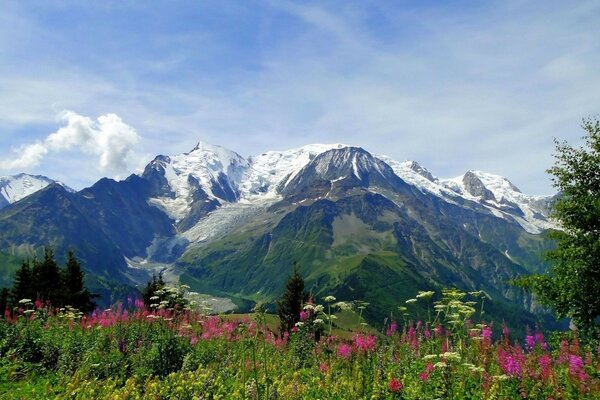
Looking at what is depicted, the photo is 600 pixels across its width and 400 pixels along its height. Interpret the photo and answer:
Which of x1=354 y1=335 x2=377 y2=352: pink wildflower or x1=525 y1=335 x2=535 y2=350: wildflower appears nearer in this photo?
x1=525 y1=335 x2=535 y2=350: wildflower

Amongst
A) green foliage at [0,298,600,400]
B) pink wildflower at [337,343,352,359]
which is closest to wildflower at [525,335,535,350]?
green foliage at [0,298,600,400]

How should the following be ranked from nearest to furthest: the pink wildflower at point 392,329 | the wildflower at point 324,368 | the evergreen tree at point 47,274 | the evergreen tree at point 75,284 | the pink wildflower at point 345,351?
the wildflower at point 324,368 → the pink wildflower at point 345,351 → the pink wildflower at point 392,329 → the evergreen tree at point 47,274 → the evergreen tree at point 75,284

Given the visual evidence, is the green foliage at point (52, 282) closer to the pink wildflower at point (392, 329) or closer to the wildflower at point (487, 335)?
the pink wildflower at point (392, 329)

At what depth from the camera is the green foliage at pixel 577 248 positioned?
23656mm

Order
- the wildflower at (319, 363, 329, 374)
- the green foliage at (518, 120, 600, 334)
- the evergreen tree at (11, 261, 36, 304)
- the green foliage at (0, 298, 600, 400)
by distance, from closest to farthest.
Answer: the green foliage at (0, 298, 600, 400)
the wildflower at (319, 363, 329, 374)
the green foliage at (518, 120, 600, 334)
the evergreen tree at (11, 261, 36, 304)

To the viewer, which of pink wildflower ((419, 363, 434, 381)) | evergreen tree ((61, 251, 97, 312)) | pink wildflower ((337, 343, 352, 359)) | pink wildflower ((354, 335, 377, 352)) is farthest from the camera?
evergreen tree ((61, 251, 97, 312))

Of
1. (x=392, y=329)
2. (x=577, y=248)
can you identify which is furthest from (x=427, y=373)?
(x=577, y=248)

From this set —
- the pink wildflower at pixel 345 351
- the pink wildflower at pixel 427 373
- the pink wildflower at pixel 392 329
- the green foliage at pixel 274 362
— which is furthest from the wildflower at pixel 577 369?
the pink wildflower at pixel 392 329

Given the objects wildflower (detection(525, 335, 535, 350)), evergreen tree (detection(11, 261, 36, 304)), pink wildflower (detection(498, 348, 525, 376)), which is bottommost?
evergreen tree (detection(11, 261, 36, 304))

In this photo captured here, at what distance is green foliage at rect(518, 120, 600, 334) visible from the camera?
23656 mm

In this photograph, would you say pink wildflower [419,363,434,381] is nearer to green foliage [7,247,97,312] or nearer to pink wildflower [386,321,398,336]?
pink wildflower [386,321,398,336]

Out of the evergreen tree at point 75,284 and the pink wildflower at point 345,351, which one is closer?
the pink wildflower at point 345,351

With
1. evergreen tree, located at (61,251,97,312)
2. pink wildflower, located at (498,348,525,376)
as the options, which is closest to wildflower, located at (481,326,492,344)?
pink wildflower, located at (498,348,525,376)

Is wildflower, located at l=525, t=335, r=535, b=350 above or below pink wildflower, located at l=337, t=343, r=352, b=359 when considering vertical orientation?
above
